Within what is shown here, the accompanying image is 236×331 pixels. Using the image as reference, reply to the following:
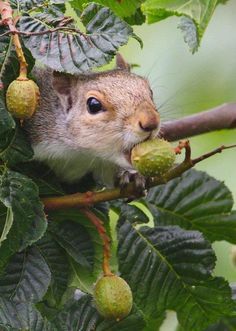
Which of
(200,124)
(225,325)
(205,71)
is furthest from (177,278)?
(205,71)

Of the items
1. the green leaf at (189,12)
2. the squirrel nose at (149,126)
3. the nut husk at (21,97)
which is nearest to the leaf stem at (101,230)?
the squirrel nose at (149,126)

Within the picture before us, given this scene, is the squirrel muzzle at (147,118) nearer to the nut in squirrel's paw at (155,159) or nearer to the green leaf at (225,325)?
the nut in squirrel's paw at (155,159)

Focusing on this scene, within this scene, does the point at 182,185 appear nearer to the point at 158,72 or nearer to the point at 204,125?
the point at 204,125

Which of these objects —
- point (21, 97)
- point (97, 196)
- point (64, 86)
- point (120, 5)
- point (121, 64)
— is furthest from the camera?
point (121, 64)

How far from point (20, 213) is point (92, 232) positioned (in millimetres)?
442

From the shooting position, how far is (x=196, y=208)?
3.09 meters

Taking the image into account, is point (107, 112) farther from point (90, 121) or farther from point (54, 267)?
point (54, 267)

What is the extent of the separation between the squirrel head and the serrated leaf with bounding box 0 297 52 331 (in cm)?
53

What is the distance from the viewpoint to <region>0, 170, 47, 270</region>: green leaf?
246 centimetres

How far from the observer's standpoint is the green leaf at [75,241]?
9.18 ft

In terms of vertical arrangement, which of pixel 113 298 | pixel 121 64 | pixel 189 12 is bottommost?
pixel 113 298

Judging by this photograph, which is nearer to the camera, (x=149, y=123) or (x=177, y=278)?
(x=149, y=123)

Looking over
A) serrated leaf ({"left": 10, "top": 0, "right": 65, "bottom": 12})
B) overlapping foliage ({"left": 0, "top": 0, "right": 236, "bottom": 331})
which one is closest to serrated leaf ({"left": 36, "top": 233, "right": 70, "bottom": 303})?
overlapping foliage ({"left": 0, "top": 0, "right": 236, "bottom": 331})

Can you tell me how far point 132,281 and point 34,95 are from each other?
0.67 meters
